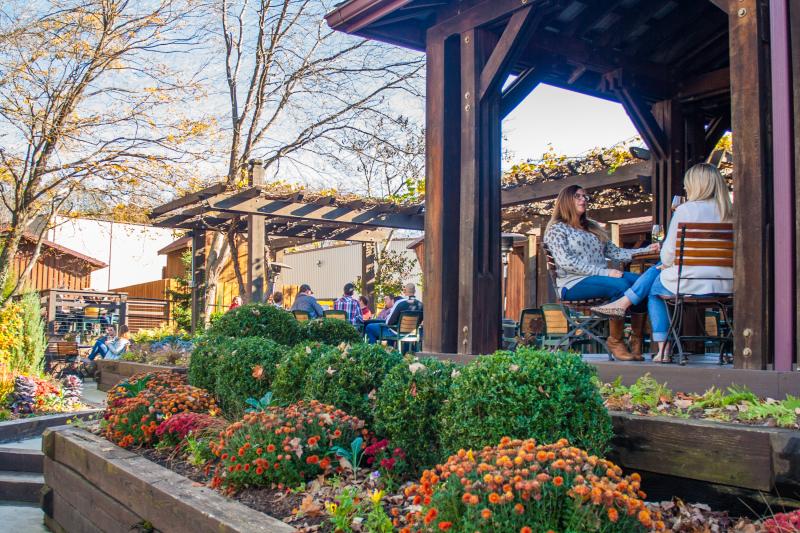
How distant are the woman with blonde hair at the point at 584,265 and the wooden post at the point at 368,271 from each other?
11.2 metres

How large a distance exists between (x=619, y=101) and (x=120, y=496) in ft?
18.9

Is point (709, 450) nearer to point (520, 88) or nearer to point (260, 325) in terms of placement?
point (520, 88)

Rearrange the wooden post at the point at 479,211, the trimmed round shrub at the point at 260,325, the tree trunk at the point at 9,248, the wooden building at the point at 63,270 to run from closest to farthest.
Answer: the wooden post at the point at 479,211 → the trimmed round shrub at the point at 260,325 → the tree trunk at the point at 9,248 → the wooden building at the point at 63,270

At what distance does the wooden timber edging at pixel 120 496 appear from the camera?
2932 millimetres

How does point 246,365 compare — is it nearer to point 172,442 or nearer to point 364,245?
point 172,442

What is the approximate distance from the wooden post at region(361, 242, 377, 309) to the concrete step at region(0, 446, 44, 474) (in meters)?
10.3

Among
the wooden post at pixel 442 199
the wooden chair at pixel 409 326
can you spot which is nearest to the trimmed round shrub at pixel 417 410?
the wooden post at pixel 442 199

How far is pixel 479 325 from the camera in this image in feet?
17.3

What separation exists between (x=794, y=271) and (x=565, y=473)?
1968 millimetres

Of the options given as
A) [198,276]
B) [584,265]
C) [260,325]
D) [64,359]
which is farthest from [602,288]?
[198,276]

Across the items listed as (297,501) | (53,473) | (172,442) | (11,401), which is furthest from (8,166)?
(297,501)

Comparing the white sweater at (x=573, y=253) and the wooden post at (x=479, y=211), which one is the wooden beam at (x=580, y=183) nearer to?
the wooden post at (x=479, y=211)

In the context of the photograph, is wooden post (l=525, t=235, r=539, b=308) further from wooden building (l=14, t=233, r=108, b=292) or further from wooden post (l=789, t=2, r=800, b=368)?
wooden building (l=14, t=233, r=108, b=292)

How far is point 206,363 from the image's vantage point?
224 inches
